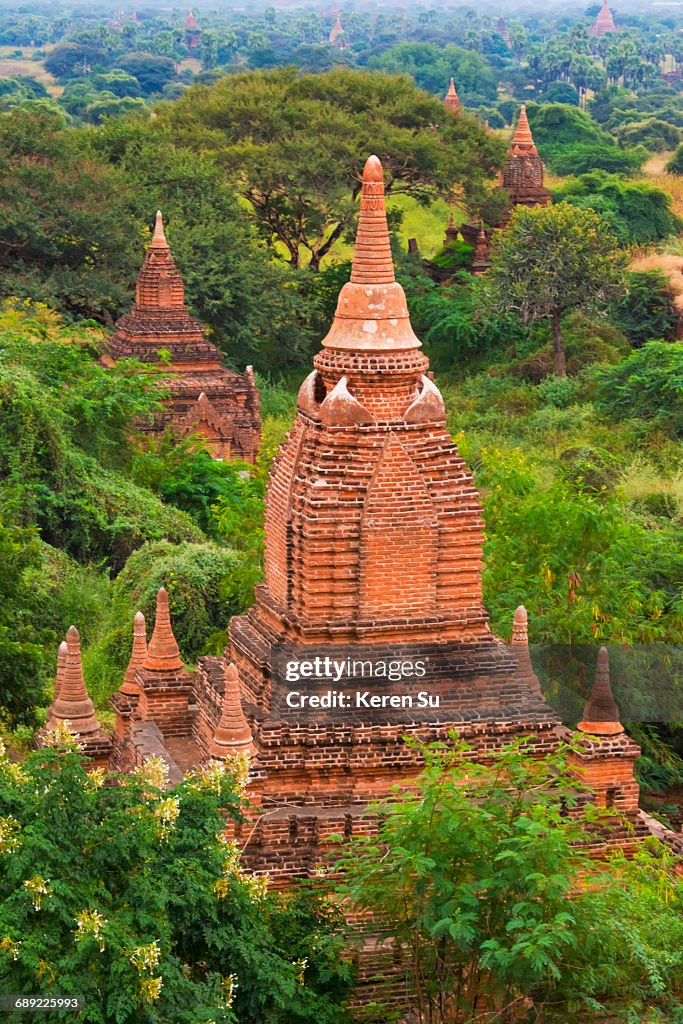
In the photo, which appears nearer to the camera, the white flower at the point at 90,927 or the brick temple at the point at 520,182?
the white flower at the point at 90,927

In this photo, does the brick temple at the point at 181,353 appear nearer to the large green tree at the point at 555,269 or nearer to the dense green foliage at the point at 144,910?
the large green tree at the point at 555,269

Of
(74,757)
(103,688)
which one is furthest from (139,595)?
(74,757)

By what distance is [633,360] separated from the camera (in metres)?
49.5

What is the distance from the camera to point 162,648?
71.8ft

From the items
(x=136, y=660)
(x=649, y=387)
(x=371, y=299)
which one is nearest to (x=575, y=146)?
(x=649, y=387)

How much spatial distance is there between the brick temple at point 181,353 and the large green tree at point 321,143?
21.4 meters

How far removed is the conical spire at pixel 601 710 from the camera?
20.3m

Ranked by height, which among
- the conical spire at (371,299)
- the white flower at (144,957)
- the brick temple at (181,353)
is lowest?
the brick temple at (181,353)

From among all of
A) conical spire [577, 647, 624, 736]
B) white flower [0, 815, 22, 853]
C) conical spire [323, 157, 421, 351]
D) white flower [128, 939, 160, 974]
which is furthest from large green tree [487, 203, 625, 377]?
white flower [128, 939, 160, 974]

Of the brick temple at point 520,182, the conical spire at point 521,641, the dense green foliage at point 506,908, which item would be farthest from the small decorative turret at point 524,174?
the dense green foliage at point 506,908

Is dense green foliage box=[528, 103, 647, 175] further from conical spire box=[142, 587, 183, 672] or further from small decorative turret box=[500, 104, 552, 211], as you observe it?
conical spire box=[142, 587, 183, 672]

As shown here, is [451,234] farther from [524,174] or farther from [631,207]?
[631,207]

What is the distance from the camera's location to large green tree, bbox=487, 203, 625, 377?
2181 inches

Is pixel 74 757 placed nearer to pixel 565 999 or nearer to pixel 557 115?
pixel 565 999
